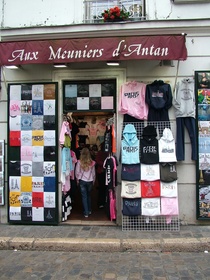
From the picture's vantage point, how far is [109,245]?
558 centimetres

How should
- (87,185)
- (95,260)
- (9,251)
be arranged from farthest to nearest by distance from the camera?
(87,185) → (9,251) → (95,260)

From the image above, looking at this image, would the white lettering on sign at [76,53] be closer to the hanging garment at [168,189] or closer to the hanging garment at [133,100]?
the hanging garment at [133,100]

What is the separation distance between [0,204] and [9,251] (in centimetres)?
157

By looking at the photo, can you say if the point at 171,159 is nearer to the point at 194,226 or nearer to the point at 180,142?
the point at 180,142

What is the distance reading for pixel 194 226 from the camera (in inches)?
257

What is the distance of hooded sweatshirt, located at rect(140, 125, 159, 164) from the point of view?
6238mm

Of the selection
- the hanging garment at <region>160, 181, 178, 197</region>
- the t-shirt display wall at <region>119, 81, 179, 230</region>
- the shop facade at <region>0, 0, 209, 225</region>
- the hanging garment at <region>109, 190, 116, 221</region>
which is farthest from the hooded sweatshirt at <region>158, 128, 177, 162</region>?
the hanging garment at <region>109, 190, 116, 221</region>

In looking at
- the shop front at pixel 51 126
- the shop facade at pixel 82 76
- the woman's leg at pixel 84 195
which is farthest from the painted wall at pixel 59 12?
the woman's leg at pixel 84 195

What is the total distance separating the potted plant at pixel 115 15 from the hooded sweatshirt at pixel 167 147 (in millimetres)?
2612

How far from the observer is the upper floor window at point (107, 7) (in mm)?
6938

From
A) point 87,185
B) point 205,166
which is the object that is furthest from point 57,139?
point 205,166

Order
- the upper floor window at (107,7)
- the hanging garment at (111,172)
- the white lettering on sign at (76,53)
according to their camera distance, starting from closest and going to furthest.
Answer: the white lettering on sign at (76,53), the hanging garment at (111,172), the upper floor window at (107,7)

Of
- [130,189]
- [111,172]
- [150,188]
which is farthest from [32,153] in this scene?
[150,188]

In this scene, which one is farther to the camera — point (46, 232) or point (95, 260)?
point (46, 232)
